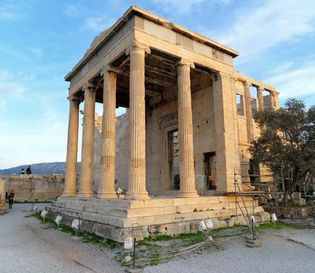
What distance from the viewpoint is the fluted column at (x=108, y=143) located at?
1324cm

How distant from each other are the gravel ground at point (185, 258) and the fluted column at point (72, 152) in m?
7.09

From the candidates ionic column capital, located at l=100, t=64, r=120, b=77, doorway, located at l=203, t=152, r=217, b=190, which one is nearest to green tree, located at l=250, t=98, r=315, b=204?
doorway, located at l=203, t=152, r=217, b=190

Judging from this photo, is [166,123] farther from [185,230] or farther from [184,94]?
[185,230]

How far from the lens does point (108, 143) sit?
44.9 feet

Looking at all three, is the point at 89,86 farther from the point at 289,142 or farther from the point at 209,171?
the point at 289,142

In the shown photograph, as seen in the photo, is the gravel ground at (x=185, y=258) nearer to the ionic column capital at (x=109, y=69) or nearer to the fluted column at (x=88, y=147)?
the fluted column at (x=88, y=147)

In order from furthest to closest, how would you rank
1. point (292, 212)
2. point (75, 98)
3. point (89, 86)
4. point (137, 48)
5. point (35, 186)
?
1. point (35, 186)
2. point (75, 98)
3. point (89, 86)
4. point (292, 212)
5. point (137, 48)

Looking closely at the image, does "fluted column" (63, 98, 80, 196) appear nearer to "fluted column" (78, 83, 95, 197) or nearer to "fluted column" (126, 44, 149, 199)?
"fluted column" (78, 83, 95, 197)

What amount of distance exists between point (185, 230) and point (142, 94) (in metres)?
5.69

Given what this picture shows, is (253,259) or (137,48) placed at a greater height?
(137,48)

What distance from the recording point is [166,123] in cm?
2005

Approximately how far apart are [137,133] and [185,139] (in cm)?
267

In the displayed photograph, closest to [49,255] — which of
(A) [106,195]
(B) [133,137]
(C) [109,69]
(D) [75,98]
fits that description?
(A) [106,195]

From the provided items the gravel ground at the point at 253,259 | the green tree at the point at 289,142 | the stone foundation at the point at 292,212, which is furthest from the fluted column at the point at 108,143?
the stone foundation at the point at 292,212
